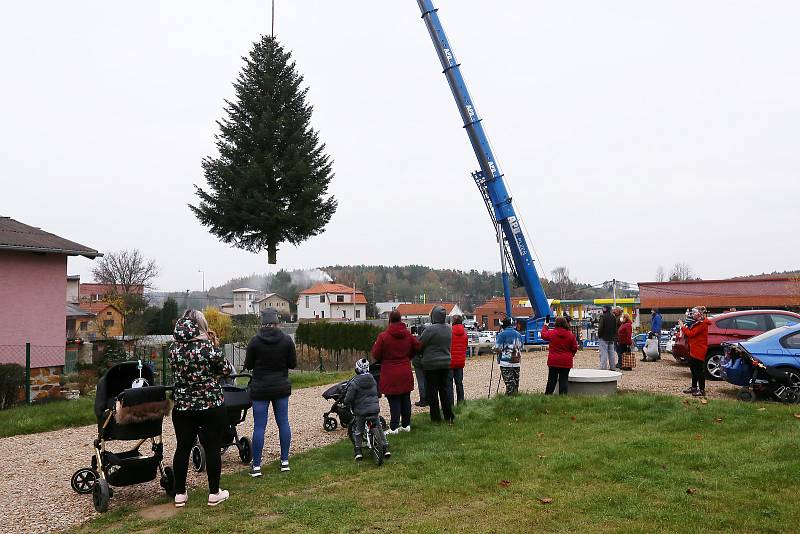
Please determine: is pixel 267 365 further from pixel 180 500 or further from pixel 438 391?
pixel 438 391

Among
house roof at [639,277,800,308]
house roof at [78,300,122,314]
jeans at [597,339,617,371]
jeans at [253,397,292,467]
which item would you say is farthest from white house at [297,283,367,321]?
jeans at [253,397,292,467]

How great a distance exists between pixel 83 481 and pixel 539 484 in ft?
16.1

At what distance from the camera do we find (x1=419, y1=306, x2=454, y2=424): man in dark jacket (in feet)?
29.8

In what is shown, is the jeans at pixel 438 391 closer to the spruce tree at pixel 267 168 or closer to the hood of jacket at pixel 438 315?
the hood of jacket at pixel 438 315

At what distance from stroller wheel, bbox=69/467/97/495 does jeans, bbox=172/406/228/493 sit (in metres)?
1.48

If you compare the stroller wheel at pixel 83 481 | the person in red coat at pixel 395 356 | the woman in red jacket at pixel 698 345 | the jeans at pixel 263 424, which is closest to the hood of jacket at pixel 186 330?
the jeans at pixel 263 424

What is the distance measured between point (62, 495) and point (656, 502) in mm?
6066

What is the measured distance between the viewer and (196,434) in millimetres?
6035

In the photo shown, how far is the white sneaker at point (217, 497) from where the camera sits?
6.02 metres

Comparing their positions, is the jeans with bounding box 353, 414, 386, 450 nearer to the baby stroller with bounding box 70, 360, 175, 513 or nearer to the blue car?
the baby stroller with bounding box 70, 360, 175, 513

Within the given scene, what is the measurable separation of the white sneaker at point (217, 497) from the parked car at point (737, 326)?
38.6 ft

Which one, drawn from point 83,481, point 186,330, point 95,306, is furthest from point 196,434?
point 95,306

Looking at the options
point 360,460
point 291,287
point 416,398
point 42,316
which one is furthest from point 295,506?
point 291,287

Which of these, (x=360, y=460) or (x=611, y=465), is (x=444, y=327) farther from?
(x=611, y=465)
